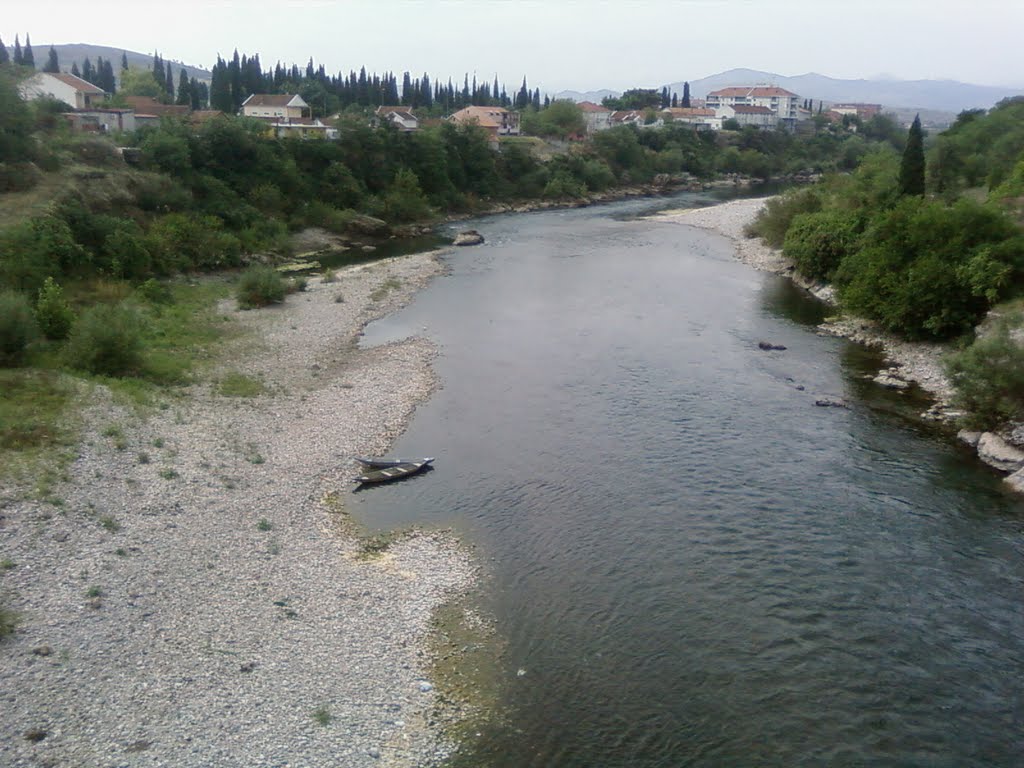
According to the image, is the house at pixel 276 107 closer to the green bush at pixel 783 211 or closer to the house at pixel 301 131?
the house at pixel 301 131

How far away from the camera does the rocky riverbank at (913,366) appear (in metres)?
20.0

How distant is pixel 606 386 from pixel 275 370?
11498 mm

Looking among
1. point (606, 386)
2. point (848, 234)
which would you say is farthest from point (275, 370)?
point (848, 234)

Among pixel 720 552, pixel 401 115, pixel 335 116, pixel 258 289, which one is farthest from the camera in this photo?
pixel 401 115

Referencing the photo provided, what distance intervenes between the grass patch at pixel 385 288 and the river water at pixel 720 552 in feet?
28.7

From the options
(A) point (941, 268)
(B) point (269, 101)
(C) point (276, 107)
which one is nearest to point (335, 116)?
(C) point (276, 107)

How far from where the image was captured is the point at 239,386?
2441cm

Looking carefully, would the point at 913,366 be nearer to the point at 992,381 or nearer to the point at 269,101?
the point at 992,381

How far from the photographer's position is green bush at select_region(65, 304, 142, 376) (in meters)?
22.5

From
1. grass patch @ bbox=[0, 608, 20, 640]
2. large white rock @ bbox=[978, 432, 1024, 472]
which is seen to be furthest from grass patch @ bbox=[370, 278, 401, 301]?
grass patch @ bbox=[0, 608, 20, 640]

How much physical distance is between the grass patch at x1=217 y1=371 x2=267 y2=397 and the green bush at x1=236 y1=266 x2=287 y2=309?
35.3 ft

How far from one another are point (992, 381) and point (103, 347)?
2534 cm

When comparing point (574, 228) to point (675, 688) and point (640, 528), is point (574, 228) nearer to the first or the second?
point (640, 528)

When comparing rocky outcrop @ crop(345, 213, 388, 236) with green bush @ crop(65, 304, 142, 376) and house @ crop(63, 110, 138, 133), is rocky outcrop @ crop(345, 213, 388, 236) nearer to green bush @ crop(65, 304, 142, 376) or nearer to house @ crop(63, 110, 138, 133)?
house @ crop(63, 110, 138, 133)
